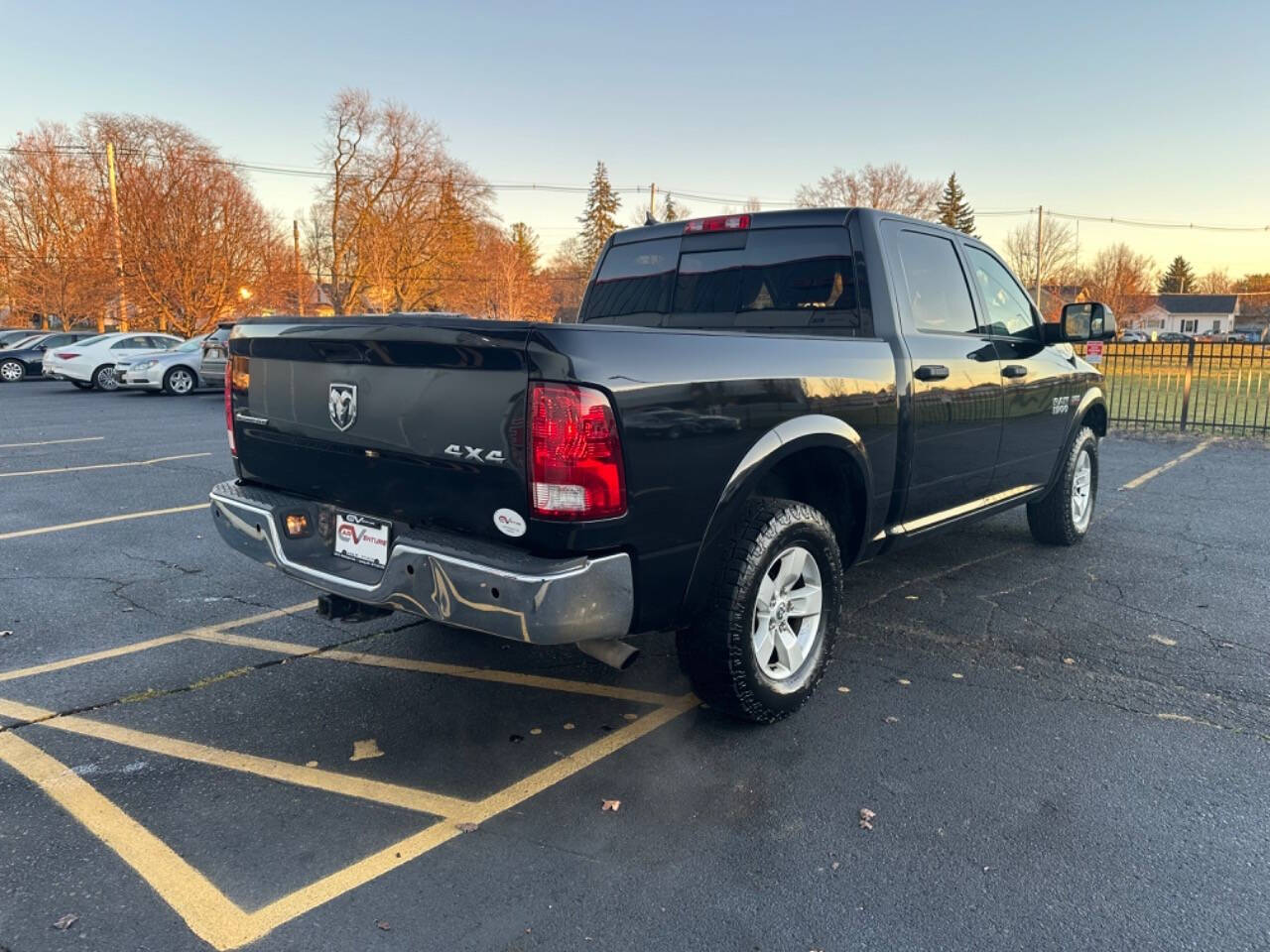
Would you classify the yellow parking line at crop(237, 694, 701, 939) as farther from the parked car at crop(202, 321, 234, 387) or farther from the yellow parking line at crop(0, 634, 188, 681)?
the parked car at crop(202, 321, 234, 387)

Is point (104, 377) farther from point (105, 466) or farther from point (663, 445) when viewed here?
point (663, 445)

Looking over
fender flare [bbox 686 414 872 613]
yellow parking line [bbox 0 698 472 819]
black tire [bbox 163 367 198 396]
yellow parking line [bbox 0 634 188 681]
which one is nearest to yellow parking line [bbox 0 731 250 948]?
yellow parking line [bbox 0 698 472 819]

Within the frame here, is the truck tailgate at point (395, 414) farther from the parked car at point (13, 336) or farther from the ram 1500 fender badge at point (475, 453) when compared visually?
the parked car at point (13, 336)

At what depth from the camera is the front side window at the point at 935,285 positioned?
4254mm

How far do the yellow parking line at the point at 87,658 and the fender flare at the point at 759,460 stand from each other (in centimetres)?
277

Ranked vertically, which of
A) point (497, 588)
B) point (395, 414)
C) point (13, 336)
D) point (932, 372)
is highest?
point (13, 336)

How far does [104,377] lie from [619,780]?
2191cm

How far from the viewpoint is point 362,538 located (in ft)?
10.2

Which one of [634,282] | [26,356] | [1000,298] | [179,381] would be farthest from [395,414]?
[26,356]

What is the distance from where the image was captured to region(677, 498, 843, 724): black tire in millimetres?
3104

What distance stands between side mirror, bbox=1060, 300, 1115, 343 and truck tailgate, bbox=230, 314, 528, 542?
3943mm

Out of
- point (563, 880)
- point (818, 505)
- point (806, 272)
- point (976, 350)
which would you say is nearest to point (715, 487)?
point (818, 505)

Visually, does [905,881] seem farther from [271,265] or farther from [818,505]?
[271,265]

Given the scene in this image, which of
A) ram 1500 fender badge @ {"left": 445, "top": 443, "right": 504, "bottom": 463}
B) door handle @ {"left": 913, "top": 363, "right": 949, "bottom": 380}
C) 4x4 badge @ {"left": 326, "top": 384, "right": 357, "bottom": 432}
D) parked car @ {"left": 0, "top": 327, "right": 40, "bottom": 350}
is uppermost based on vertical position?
parked car @ {"left": 0, "top": 327, "right": 40, "bottom": 350}
